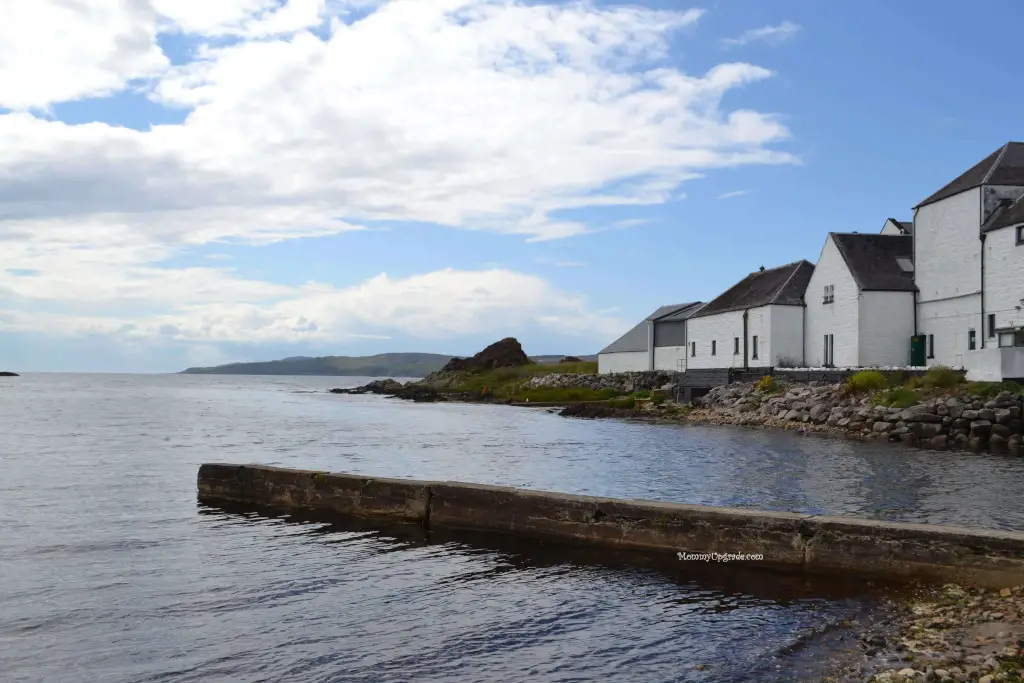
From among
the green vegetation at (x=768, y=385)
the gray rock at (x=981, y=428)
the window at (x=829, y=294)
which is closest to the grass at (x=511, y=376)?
the green vegetation at (x=768, y=385)

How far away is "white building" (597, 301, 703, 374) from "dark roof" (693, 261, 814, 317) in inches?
183

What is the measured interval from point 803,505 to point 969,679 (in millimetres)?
11526

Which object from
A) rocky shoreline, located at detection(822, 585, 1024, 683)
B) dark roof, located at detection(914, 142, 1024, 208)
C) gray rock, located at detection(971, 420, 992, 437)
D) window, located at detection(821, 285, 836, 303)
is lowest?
rocky shoreline, located at detection(822, 585, 1024, 683)

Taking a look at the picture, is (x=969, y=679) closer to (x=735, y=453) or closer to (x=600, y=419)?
(x=735, y=453)

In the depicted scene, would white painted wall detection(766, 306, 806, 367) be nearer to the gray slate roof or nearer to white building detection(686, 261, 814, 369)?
white building detection(686, 261, 814, 369)

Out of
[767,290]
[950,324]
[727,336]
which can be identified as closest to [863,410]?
[950,324]

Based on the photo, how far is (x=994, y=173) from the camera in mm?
39969

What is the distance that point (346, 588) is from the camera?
11.2 m

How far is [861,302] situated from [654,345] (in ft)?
84.9

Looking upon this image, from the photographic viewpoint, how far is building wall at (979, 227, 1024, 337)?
121 ft

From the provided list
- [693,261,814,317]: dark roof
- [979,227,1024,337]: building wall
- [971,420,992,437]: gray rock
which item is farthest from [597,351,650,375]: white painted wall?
[971,420,992,437]: gray rock

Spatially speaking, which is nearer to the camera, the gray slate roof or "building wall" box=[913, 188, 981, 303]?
"building wall" box=[913, 188, 981, 303]

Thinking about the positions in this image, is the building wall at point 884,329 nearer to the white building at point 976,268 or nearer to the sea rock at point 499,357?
the white building at point 976,268

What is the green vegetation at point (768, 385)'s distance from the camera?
47622 mm
